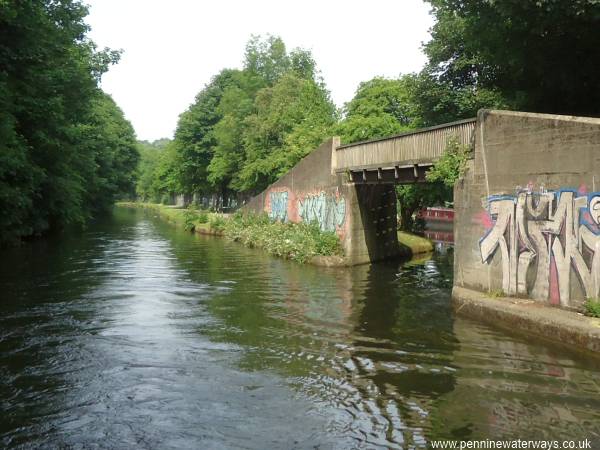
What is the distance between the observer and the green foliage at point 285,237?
24.6 meters

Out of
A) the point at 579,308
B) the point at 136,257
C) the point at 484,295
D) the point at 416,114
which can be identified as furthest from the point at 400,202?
the point at 579,308

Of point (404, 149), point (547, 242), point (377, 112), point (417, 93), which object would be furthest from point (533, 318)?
point (377, 112)

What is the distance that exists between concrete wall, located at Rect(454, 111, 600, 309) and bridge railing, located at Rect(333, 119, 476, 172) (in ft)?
4.66

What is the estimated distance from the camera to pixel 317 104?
136 ft

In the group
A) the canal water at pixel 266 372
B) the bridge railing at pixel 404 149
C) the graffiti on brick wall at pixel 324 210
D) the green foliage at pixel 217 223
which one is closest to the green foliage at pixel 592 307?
the canal water at pixel 266 372

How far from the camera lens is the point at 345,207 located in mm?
24125

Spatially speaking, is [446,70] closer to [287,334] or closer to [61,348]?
[287,334]

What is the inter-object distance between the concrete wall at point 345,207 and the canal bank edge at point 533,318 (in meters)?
9.98

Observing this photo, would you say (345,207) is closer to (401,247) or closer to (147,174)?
(401,247)

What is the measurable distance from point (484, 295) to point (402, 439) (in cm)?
794

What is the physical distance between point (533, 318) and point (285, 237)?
1707cm

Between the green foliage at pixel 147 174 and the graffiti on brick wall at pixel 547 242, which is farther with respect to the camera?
the green foliage at pixel 147 174

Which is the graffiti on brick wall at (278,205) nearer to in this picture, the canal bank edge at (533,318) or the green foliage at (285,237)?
the green foliage at (285,237)

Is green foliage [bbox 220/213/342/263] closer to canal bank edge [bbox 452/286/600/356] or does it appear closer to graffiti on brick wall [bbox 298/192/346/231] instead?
graffiti on brick wall [bbox 298/192/346/231]
